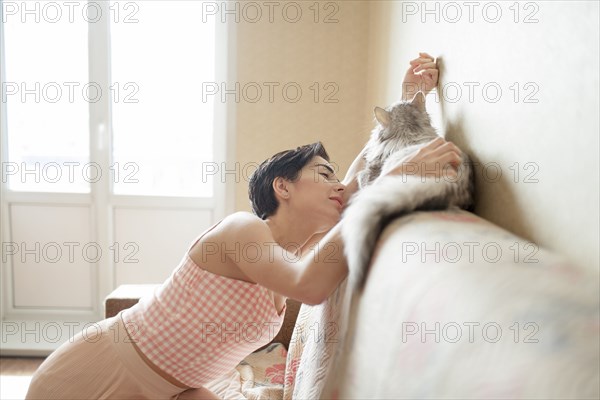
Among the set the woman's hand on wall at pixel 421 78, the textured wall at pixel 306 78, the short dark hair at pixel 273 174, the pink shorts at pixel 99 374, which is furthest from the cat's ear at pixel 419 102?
the textured wall at pixel 306 78

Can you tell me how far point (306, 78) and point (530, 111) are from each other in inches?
91.3

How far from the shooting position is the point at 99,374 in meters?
1.36

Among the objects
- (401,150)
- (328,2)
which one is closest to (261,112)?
(328,2)

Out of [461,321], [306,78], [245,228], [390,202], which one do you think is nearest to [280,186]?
[245,228]

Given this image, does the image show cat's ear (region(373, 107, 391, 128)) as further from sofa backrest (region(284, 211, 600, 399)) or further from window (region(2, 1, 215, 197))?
window (region(2, 1, 215, 197))

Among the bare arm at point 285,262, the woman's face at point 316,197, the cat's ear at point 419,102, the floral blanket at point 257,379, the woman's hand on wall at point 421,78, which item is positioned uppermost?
the woman's hand on wall at point 421,78

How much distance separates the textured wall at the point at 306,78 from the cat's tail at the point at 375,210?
2.19 metres

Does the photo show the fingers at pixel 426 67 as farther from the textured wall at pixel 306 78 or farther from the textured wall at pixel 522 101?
the textured wall at pixel 306 78

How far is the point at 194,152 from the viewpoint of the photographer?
3.72 m

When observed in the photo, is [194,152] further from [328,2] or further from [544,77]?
[544,77]

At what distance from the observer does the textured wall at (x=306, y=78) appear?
3211 millimetres

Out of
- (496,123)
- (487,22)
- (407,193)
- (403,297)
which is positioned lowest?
(403,297)

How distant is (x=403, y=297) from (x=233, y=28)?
8.86 feet

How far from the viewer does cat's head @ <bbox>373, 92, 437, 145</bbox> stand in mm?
→ 1378
